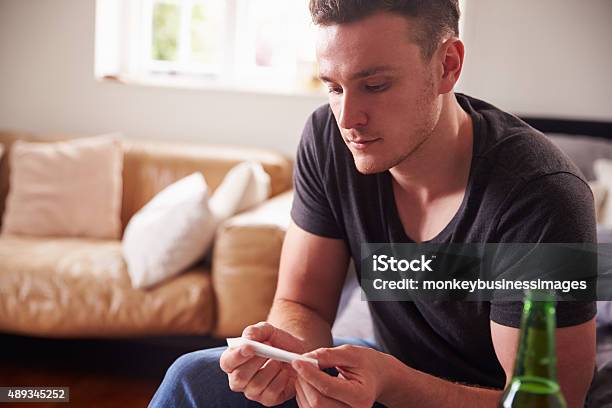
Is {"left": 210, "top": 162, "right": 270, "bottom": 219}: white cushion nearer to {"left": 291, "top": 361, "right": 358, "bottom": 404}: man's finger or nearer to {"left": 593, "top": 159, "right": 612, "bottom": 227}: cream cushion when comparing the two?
{"left": 593, "top": 159, "right": 612, "bottom": 227}: cream cushion

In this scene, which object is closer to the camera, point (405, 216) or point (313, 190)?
point (405, 216)

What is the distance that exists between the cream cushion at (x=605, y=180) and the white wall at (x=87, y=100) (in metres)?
1.26

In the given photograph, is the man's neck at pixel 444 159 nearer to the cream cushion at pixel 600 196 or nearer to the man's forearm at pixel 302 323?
the man's forearm at pixel 302 323

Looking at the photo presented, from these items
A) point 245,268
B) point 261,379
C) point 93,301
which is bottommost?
point 93,301

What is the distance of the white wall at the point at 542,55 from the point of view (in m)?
3.40

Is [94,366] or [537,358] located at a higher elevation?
[537,358]

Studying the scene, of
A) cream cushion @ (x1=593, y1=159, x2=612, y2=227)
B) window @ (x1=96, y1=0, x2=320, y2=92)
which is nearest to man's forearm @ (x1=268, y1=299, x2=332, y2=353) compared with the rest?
cream cushion @ (x1=593, y1=159, x2=612, y2=227)

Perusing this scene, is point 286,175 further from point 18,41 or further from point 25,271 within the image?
point 18,41

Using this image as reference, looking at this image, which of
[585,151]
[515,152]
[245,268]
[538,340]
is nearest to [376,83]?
[515,152]

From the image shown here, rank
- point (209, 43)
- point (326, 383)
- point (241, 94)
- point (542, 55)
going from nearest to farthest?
point (326, 383)
point (542, 55)
point (241, 94)
point (209, 43)

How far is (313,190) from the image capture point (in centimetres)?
152

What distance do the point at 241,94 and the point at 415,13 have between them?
8.03ft

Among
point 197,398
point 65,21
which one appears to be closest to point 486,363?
point 197,398

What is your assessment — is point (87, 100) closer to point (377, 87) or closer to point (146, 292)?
point (146, 292)
